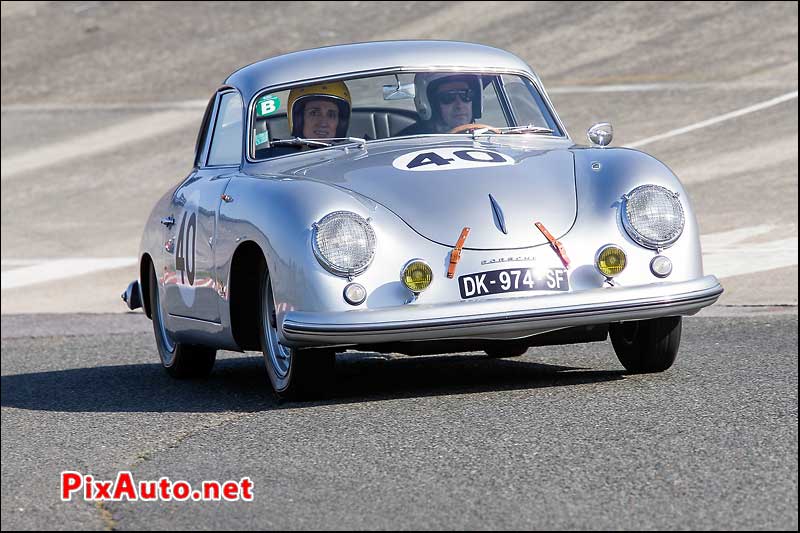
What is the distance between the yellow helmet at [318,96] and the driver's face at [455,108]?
0.45 m

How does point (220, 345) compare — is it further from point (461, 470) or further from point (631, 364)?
point (461, 470)

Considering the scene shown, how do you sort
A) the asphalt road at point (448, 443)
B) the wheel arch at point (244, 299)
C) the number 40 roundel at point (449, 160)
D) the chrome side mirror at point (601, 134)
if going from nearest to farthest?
1. the asphalt road at point (448, 443)
2. the number 40 roundel at point (449, 160)
3. the wheel arch at point (244, 299)
4. the chrome side mirror at point (601, 134)

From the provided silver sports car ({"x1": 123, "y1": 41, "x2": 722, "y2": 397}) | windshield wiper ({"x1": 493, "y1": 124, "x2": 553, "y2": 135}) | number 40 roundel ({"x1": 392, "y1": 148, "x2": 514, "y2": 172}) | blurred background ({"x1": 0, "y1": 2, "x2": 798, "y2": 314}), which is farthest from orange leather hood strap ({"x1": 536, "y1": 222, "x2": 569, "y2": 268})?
blurred background ({"x1": 0, "y1": 2, "x2": 798, "y2": 314})

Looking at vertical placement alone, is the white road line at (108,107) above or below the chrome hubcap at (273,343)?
below

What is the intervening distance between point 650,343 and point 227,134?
8.22 ft

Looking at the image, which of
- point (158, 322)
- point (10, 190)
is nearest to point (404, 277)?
point (158, 322)

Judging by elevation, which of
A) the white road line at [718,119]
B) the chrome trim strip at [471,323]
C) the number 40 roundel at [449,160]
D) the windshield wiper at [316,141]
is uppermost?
the windshield wiper at [316,141]

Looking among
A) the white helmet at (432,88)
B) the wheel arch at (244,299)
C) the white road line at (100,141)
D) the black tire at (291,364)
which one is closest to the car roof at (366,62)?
the white helmet at (432,88)

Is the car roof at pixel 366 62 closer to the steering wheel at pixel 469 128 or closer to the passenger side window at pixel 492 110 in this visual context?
the passenger side window at pixel 492 110

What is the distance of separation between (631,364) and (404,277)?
4.28 feet

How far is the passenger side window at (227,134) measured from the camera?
7508mm

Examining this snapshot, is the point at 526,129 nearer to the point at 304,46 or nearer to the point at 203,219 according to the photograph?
the point at 203,219

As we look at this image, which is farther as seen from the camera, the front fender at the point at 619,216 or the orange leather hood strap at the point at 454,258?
the front fender at the point at 619,216

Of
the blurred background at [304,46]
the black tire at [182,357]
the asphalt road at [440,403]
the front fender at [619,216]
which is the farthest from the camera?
the blurred background at [304,46]
